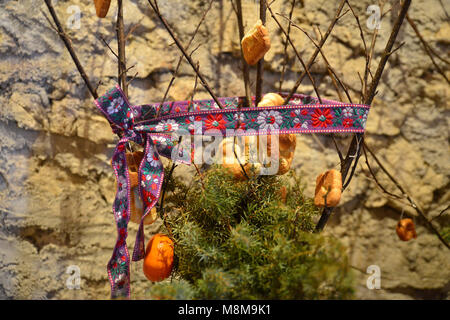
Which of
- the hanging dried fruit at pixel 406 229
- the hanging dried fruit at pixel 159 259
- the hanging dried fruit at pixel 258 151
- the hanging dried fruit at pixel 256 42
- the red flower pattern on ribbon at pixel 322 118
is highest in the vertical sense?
the hanging dried fruit at pixel 256 42

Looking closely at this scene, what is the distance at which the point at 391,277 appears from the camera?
1.05 meters

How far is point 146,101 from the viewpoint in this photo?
938 millimetres

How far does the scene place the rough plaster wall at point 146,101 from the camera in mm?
889

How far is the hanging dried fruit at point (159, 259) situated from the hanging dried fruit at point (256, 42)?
1.00 feet

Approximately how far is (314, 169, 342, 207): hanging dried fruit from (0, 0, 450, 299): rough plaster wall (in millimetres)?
318

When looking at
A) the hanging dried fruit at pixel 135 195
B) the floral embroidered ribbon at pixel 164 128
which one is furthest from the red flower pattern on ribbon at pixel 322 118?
the hanging dried fruit at pixel 135 195

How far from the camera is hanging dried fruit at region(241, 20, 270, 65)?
2.08 feet

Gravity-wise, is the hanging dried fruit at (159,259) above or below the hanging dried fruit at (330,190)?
below

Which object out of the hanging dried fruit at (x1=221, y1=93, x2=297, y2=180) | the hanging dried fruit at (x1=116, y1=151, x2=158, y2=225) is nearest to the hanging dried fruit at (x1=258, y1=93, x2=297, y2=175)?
the hanging dried fruit at (x1=221, y1=93, x2=297, y2=180)

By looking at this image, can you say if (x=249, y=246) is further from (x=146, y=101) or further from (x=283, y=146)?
(x=146, y=101)

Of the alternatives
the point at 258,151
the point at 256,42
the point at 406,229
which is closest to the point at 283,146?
the point at 258,151

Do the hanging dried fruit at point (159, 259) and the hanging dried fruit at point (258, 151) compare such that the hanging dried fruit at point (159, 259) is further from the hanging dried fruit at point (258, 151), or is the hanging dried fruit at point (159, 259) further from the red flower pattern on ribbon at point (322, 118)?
the red flower pattern on ribbon at point (322, 118)

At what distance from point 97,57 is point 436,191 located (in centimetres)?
84
